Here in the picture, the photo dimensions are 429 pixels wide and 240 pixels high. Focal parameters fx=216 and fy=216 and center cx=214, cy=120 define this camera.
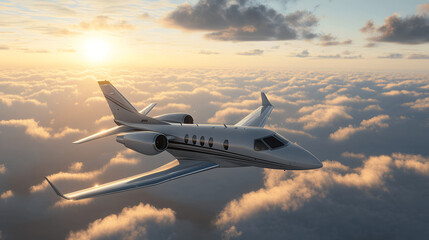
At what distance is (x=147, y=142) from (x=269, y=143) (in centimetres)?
1132

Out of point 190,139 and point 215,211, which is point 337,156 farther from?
point 190,139

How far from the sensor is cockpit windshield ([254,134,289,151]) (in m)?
18.4

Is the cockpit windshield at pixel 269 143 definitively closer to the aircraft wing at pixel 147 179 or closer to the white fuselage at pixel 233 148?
the white fuselage at pixel 233 148

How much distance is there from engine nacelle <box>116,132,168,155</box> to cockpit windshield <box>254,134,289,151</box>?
9.30m

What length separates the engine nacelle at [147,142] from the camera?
2059 cm

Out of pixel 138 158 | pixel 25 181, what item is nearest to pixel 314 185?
pixel 138 158

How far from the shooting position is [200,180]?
12888 cm

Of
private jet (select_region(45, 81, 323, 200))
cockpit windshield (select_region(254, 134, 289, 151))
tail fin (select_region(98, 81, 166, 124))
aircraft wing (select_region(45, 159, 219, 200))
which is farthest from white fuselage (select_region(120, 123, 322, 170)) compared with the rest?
tail fin (select_region(98, 81, 166, 124))

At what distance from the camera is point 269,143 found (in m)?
18.5

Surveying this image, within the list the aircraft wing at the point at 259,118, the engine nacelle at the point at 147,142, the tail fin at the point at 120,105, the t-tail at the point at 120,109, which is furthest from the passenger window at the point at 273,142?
the tail fin at the point at 120,105

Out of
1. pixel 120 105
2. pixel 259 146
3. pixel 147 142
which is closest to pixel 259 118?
pixel 259 146

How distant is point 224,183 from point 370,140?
159312mm

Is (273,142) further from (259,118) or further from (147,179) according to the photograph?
(147,179)

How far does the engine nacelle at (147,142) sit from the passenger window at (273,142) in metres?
10.0
